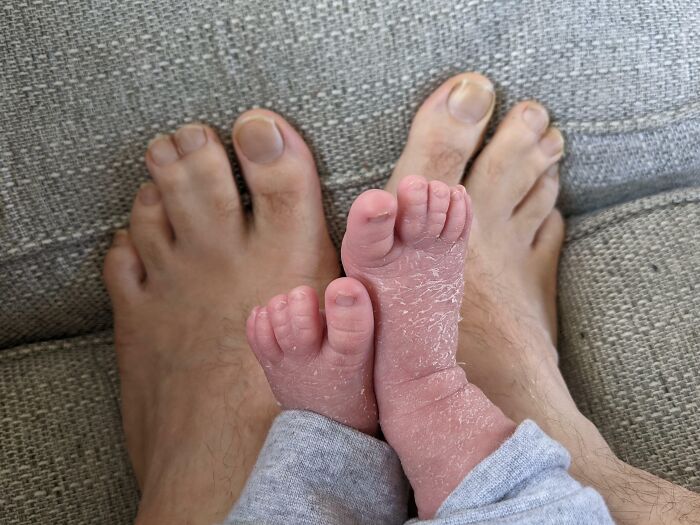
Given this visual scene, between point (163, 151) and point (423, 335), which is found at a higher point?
point (163, 151)

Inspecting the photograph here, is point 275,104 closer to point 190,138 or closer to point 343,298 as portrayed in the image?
point 190,138

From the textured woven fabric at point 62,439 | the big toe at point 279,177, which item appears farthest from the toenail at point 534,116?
the textured woven fabric at point 62,439

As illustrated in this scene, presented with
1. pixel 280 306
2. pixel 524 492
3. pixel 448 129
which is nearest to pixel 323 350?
pixel 280 306

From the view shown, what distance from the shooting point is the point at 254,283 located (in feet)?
2.77

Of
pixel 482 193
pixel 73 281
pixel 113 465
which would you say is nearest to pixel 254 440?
pixel 113 465

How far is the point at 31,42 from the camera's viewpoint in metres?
0.70

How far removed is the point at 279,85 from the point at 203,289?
27 cm

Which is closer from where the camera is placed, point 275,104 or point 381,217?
point 381,217

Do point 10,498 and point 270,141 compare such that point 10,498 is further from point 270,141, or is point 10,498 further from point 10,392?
point 270,141

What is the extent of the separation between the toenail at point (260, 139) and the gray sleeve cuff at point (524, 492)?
15.0 inches

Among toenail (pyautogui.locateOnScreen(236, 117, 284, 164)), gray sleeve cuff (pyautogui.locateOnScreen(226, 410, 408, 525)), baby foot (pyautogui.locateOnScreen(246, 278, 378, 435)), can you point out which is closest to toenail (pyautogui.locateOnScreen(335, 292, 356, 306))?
baby foot (pyautogui.locateOnScreen(246, 278, 378, 435))

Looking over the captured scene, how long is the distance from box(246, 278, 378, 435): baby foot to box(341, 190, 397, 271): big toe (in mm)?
27

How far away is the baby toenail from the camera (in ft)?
2.50

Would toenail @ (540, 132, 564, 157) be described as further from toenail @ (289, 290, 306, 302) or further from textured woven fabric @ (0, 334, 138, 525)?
textured woven fabric @ (0, 334, 138, 525)
